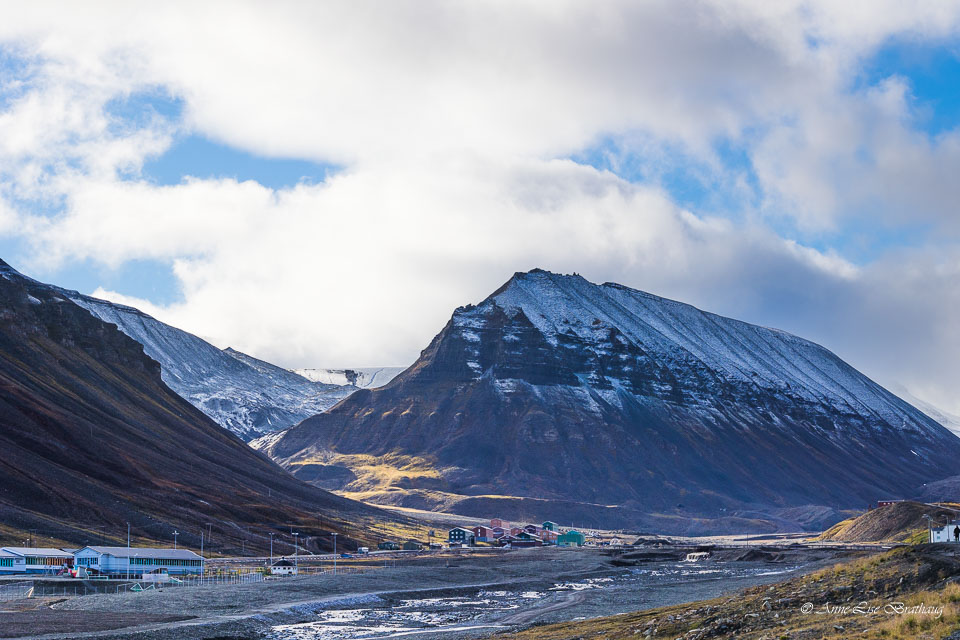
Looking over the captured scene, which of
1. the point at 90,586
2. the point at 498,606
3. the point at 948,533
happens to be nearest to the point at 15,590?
the point at 90,586

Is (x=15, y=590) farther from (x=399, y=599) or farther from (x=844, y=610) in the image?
(x=844, y=610)

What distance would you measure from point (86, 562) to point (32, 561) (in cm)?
538

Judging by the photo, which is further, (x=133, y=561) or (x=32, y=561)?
(x=133, y=561)

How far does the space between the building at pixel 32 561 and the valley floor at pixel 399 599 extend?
22.0m

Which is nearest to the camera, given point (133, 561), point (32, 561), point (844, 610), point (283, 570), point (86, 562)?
point (844, 610)

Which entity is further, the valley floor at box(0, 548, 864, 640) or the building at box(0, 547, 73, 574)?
the building at box(0, 547, 73, 574)

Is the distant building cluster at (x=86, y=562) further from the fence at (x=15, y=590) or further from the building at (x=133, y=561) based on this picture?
the fence at (x=15, y=590)

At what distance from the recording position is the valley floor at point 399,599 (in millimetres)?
76062

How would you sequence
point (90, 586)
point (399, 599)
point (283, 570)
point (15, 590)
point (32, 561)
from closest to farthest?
point (15, 590) → point (90, 586) → point (399, 599) → point (32, 561) → point (283, 570)

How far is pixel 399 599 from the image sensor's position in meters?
109

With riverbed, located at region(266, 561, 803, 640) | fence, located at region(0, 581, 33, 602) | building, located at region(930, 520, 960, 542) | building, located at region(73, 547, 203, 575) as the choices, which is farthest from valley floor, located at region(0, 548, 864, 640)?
building, located at region(930, 520, 960, 542)

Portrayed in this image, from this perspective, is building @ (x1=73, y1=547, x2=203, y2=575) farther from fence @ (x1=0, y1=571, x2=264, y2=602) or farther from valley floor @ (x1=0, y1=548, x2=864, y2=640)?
valley floor @ (x1=0, y1=548, x2=864, y2=640)

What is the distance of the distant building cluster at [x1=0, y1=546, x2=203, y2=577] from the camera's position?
Answer: 116 metres

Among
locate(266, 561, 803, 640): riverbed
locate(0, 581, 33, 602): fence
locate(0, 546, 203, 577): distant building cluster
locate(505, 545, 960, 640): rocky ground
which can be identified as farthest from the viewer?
locate(0, 546, 203, 577): distant building cluster
